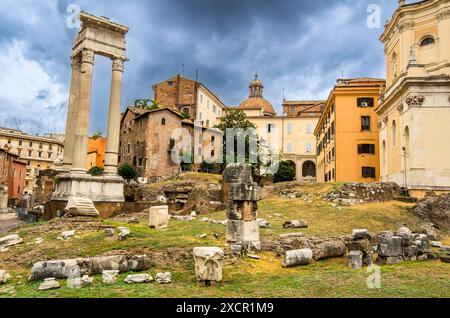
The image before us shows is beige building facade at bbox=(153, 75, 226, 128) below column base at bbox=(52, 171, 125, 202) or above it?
above

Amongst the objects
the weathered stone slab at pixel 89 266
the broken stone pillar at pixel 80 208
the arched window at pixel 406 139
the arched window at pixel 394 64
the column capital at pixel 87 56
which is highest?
the arched window at pixel 394 64

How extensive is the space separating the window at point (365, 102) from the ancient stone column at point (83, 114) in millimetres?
26582

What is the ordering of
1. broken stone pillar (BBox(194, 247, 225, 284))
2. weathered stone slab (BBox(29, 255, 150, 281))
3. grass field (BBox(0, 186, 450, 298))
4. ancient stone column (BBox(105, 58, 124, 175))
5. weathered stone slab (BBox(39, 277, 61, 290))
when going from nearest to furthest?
grass field (BBox(0, 186, 450, 298)), weathered stone slab (BBox(39, 277, 61, 290)), broken stone pillar (BBox(194, 247, 225, 284)), weathered stone slab (BBox(29, 255, 150, 281)), ancient stone column (BBox(105, 58, 124, 175))

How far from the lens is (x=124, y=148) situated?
2098 inches

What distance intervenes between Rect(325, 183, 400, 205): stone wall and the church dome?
47.8 m

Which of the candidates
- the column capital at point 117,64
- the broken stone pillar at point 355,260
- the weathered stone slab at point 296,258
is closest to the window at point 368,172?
the column capital at point 117,64

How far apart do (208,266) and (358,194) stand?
1789cm

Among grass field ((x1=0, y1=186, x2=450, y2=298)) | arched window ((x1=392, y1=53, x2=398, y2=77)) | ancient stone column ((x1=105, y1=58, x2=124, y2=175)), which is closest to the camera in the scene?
grass field ((x1=0, y1=186, x2=450, y2=298))

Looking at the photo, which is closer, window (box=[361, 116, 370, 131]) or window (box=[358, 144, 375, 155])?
window (box=[358, 144, 375, 155])

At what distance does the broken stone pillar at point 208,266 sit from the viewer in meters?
7.62

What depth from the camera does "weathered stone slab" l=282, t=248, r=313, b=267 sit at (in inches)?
382

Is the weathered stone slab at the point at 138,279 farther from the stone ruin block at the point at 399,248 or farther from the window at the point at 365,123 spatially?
the window at the point at 365,123

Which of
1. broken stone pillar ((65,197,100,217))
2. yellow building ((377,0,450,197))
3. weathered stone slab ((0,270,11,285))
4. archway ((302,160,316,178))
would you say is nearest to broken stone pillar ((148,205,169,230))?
broken stone pillar ((65,197,100,217))

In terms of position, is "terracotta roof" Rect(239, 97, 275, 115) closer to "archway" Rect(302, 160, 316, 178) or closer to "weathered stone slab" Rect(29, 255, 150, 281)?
"archway" Rect(302, 160, 316, 178)
